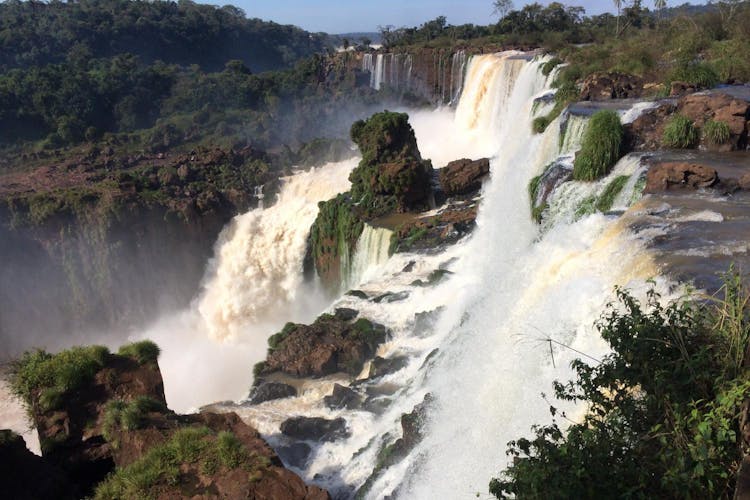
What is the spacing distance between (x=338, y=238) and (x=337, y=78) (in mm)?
30922

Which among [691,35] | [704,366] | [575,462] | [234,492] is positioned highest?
[691,35]

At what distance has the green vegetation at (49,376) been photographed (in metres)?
9.16

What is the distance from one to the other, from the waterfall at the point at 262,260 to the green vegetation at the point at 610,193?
48.2 ft

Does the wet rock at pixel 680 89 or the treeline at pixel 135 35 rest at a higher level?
the treeline at pixel 135 35

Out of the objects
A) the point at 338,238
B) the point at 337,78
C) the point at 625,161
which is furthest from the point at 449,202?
the point at 337,78

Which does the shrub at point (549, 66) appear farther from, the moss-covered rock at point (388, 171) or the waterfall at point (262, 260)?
the waterfall at point (262, 260)

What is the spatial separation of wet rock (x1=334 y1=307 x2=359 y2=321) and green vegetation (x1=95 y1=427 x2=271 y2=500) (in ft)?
21.3

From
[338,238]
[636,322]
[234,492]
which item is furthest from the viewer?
[338,238]

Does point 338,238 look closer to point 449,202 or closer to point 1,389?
point 449,202

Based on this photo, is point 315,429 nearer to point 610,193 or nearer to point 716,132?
point 610,193

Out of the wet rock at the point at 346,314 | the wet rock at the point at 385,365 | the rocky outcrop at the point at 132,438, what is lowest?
the wet rock at the point at 385,365

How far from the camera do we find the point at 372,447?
9.84 meters

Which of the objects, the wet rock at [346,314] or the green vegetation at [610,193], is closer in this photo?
the green vegetation at [610,193]

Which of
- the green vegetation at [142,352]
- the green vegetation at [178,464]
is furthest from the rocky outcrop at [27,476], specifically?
the green vegetation at [142,352]
